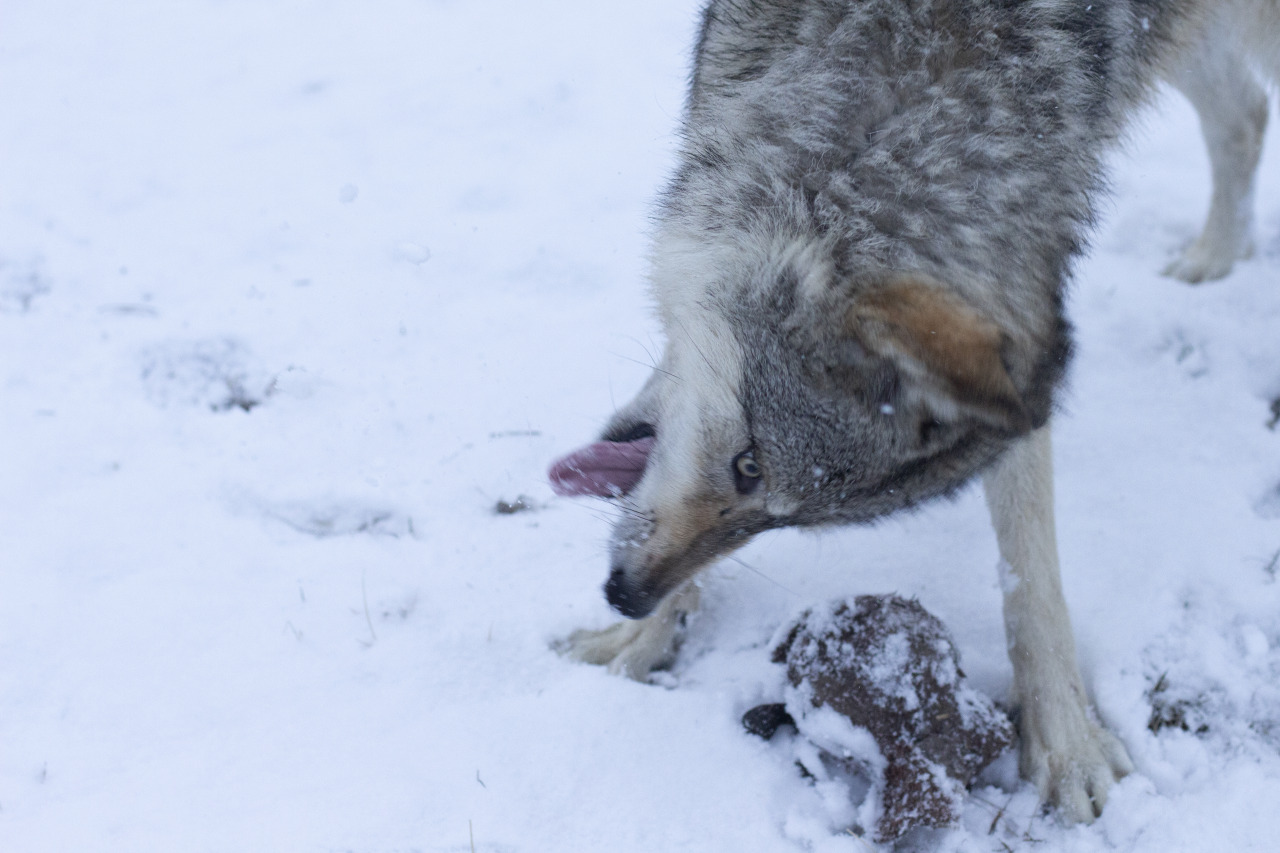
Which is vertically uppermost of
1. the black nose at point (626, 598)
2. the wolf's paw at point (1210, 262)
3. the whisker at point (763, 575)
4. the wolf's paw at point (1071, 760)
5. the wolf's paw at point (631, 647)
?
the wolf's paw at point (1210, 262)

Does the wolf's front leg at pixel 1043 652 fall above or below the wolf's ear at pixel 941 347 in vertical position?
below

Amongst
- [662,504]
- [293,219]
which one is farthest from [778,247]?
[293,219]

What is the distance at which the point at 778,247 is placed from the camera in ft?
6.72

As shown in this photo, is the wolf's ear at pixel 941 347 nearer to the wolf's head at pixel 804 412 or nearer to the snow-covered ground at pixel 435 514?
the wolf's head at pixel 804 412

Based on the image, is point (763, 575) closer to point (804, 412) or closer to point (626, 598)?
point (626, 598)

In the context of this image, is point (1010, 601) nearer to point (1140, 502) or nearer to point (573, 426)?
point (1140, 502)

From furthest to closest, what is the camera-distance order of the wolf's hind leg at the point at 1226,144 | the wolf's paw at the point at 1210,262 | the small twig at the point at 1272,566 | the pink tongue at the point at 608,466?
the wolf's paw at the point at 1210,262 → the wolf's hind leg at the point at 1226,144 → the small twig at the point at 1272,566 → the pink tongue at the point at 608,466

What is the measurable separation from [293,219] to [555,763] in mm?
3345

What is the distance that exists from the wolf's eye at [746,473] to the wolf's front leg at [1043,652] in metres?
0.70

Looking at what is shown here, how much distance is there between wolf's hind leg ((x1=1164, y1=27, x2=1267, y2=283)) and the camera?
3934mm

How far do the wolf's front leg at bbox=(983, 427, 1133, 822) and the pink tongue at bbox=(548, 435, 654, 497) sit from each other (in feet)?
3.19

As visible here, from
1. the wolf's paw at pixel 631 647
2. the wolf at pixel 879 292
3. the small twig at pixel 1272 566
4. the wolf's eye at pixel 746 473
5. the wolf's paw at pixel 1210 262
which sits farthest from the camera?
the wolf's paw at pixel 1210 262

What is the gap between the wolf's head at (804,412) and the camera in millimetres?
1731

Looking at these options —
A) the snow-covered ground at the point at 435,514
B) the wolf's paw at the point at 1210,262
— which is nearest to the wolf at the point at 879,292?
the snow-covered ground at the point at 435,514
